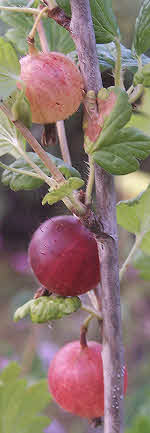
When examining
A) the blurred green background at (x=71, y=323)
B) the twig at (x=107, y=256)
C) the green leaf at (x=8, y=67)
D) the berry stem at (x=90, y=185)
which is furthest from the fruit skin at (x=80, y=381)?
the blurred green background at (x=71, y=323)

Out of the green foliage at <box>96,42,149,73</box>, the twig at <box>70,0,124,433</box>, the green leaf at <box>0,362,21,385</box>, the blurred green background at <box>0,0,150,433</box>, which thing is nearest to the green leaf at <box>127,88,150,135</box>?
the green foliage at <box>96,42,149,73</box>

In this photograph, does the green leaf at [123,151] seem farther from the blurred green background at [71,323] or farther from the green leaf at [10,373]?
the blurred green background at [71,323]

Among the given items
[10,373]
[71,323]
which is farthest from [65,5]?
[71,323]

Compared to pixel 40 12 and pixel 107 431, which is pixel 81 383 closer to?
pixel 107 431

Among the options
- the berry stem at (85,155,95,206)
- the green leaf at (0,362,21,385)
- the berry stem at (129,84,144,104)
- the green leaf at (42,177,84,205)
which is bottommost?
the green leaf at (0,362,21,385)

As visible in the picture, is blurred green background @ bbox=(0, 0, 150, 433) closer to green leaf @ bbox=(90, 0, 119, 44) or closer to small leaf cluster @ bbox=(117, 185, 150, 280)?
small leaf cluster @ bbox=(117, 185, 150, 280)

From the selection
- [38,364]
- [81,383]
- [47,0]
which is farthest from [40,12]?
[38,364]
